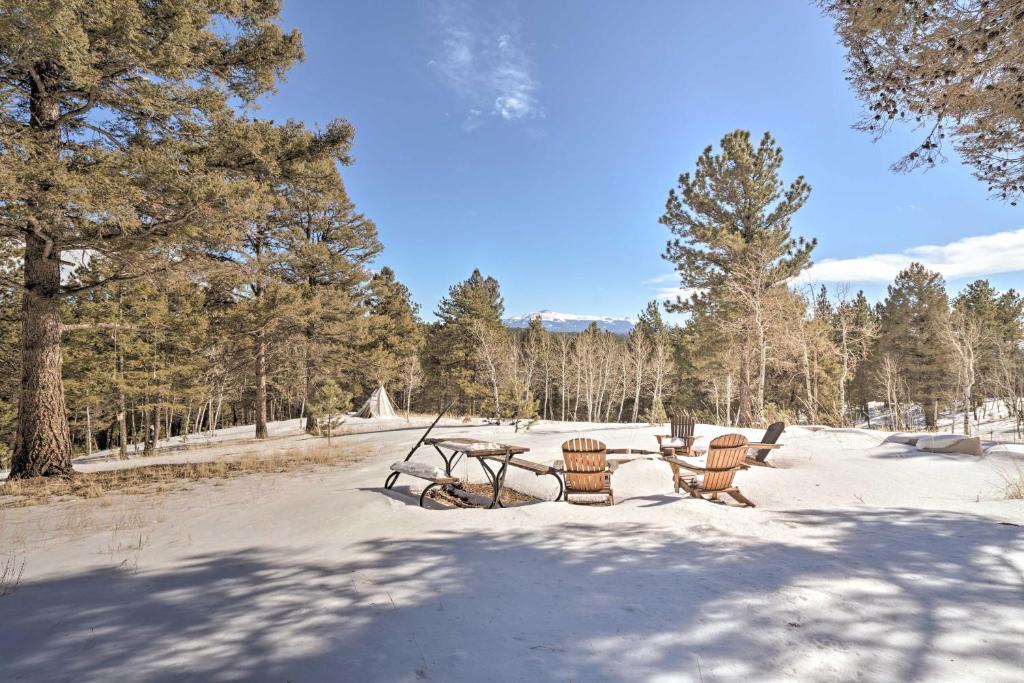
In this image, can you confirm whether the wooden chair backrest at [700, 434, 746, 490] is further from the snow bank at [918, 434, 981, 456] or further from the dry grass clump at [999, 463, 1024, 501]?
the snow bank at [918, 434, 981, 456]

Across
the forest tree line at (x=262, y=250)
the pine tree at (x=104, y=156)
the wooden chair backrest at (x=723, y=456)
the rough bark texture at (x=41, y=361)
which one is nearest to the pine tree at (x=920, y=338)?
the forest tree line at (x=262, y=250)

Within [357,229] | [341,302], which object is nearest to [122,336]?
[341,302]

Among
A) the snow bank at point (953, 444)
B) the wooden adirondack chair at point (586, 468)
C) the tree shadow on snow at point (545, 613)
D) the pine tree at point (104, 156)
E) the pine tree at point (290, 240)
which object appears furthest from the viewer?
the pine tree at point (290, 240)

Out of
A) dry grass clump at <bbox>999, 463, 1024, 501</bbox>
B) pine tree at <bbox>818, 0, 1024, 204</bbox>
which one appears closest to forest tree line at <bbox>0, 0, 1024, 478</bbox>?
pine tree at <bbox>818, 0, 1024, 204</bbox>

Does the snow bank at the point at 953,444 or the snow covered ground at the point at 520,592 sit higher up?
the snow bank at the point at 953,444

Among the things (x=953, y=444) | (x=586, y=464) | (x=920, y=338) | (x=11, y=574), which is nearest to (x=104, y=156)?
(x=11, y=574)

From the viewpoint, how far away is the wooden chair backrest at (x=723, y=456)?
5.94m

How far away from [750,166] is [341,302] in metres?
17.2

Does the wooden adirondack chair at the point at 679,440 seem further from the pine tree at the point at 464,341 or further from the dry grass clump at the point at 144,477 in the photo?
the pine tree at the point at 464,341

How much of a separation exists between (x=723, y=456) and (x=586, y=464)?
173 cm

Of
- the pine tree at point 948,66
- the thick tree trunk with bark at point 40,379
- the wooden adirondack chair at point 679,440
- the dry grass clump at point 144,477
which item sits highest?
the pine tree at point 948,66

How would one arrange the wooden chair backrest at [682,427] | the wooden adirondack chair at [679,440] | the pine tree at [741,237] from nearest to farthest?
the wooden adirondack chair at [679,440] → the wooden chair backrest at [682,427] → the pine tree at [741,237]

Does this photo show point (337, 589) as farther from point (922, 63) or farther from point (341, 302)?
point (341, 302)

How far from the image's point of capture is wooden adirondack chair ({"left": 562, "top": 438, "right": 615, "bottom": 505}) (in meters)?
6.19
